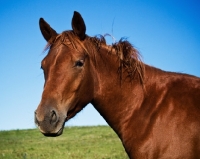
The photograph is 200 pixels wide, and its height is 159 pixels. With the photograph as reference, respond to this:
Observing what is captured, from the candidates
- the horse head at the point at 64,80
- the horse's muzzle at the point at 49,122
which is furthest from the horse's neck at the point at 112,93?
the horse's muzzle at the point at 49,122

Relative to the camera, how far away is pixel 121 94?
15.3 ft

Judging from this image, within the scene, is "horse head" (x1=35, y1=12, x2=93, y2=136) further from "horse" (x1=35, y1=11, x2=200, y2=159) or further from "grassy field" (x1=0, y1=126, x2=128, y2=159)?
"grassy field" (x1=0, y1=126, x2=128, y2=159)

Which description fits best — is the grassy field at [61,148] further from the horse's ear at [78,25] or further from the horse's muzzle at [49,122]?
the horse's muzzle at [49,122]

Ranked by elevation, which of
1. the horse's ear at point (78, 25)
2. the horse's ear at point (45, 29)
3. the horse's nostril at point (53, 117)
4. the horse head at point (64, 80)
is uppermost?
the horse's ear at point (78, 25)

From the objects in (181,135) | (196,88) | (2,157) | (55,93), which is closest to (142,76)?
A: (196,88)

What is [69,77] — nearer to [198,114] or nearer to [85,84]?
[85,84]

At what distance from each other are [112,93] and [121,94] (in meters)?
0.16

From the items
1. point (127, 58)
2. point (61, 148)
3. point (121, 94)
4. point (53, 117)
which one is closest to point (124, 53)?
point (127, 58)

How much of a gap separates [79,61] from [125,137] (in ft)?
4.77

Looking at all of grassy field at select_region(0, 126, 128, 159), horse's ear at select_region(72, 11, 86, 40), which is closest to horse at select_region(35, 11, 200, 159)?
horse's ear at select_region(72, 11, 86, 40)

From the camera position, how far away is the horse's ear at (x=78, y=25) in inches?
173

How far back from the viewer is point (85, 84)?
4344 mm

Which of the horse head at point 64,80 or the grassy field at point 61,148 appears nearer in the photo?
the horse head at point 64,80

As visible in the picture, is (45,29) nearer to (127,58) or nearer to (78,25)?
(78,25)
